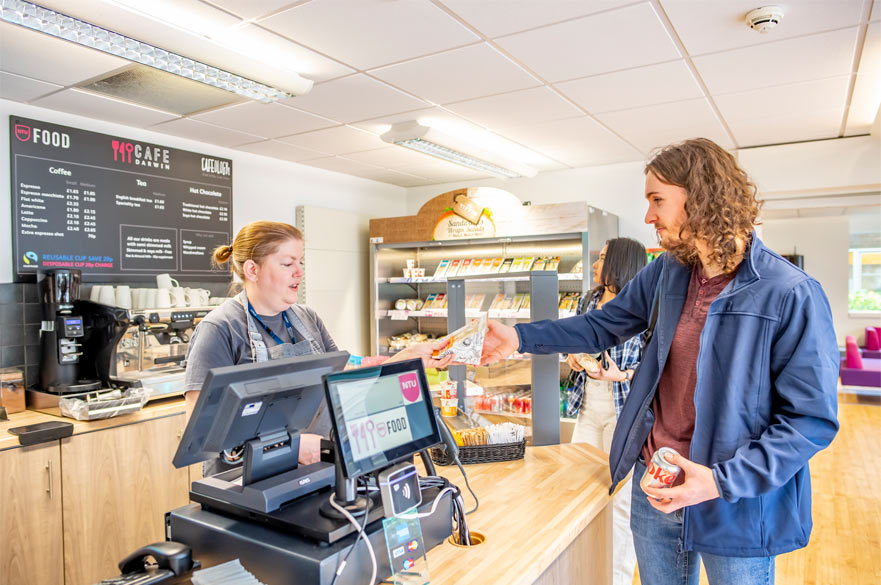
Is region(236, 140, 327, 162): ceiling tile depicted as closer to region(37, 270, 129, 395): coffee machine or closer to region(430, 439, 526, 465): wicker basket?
region(37, 270, 129, 395): coffee machine

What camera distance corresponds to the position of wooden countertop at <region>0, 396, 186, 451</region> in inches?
116

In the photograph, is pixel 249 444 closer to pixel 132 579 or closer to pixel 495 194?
pixel 132 579

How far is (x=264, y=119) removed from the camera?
13.4 ft

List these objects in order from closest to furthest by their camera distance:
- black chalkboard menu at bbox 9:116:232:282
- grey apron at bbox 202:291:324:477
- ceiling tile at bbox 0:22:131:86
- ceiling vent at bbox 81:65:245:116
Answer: grey apron at bbox 202:291:324:477
ceiling tile at bbox 0:22:131:86
ceiling vent at bbox 81:65:245:116
black chalkboard menu at bbox 9:116:232:282

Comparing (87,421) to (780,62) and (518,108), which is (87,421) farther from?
(780,62)

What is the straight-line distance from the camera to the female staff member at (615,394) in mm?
2883

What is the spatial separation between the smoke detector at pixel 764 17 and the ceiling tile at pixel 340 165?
11.8 ft

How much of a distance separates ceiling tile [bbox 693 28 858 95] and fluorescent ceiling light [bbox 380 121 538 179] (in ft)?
5.94

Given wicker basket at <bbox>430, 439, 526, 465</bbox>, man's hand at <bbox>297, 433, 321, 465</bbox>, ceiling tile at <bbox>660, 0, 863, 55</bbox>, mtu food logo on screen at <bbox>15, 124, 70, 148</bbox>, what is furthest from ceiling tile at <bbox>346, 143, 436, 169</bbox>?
man's hand at <bbox>297, 433, 321, 465</bbox>

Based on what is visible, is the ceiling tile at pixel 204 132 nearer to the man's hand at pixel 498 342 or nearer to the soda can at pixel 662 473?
the man's hand at pixel 498 342

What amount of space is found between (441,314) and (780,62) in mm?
3541

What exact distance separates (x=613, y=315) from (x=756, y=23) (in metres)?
1.60

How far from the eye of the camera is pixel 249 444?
4.53ft

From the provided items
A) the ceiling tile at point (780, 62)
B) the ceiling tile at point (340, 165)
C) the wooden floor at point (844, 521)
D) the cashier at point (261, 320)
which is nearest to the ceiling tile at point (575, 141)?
the ceiling tile at point (780, 62)
